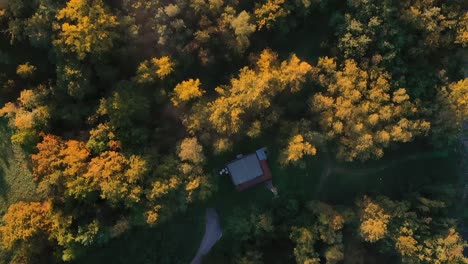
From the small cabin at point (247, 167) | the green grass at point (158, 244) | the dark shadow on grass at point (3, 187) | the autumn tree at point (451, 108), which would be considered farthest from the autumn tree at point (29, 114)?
the autumn tree at point (451, 108)

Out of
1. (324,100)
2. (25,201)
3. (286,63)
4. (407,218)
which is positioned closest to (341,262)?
(407,218)

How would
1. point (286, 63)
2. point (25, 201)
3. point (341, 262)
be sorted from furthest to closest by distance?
point (341, 262) < point (25, 201) < point (286, 63)

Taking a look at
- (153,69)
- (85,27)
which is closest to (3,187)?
(85,27)

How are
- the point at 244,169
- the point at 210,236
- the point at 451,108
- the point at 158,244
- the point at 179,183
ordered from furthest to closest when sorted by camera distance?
the point at 210,236 < the point at 158,244 < the point at 244,169 < the point at 451,108 < the point at 179,183

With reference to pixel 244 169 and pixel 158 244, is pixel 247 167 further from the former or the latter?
pixel 158 244

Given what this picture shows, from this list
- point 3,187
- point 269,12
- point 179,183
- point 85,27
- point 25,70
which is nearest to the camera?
point 85,27

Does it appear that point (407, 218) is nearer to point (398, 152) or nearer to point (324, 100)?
point (398, 152)

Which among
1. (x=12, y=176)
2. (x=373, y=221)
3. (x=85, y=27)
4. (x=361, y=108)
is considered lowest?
(x=373, y=221)
